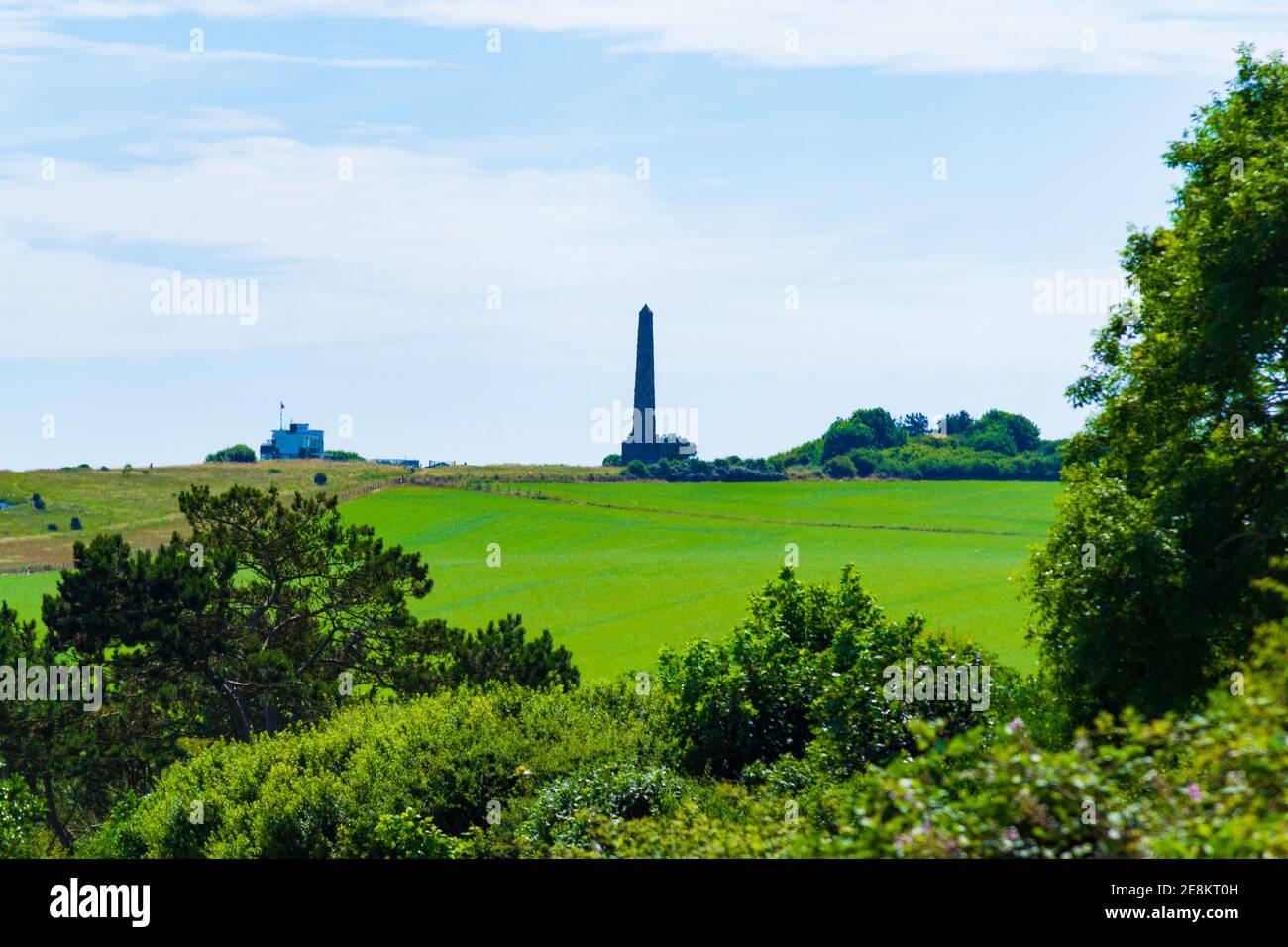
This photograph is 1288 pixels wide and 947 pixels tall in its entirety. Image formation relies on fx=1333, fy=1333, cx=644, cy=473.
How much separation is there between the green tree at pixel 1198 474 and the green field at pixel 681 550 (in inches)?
2041

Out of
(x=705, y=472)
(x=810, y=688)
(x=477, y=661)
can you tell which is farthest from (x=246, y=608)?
(x=705, y=472)

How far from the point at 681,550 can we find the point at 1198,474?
107920 mm

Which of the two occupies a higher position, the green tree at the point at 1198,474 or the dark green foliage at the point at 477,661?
the green tree at the point at 1198,474

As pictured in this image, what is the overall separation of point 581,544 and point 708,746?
103m

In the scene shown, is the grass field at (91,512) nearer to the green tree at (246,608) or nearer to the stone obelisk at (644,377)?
the stone obelisk at (644,377)

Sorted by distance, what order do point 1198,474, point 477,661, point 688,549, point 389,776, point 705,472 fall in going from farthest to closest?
point 705,472
point 688,549
point 477,661
point 389,776
point 1198,474

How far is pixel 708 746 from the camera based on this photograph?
110 feet

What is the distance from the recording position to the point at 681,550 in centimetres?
13462

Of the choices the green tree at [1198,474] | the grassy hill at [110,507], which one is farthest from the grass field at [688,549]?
the green tree at [1198,474]

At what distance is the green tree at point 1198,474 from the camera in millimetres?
25969

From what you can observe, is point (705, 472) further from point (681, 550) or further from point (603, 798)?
point (603, 798)

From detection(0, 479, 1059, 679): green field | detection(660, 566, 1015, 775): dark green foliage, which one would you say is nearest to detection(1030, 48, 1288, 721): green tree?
detection(660, 566, 1015, 775): dark green foliage

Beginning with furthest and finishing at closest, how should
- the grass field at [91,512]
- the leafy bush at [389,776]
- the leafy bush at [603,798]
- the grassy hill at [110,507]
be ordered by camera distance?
the grassy hill at [110,507] < the grass field at [91,512] < the leafy bush at [389,776] < the leafy bush at [603,798]

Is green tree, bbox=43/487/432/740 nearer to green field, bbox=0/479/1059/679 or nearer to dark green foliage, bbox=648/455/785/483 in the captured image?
green field, bbox=0/479/1059/679
